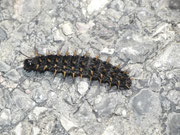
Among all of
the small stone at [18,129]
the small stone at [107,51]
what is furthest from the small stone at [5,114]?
the small stone at [107,51]

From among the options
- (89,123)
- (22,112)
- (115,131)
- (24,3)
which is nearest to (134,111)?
(115,131)

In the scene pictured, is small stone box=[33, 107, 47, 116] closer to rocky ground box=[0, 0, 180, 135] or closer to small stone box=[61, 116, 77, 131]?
rocky ground box=[0, 0, 180, 135]

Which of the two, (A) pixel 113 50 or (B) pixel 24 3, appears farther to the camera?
(B) pixel 24 3

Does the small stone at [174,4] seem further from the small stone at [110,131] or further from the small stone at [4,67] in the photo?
the small stone at [4,67]

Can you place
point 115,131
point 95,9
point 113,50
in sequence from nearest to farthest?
1. point 115,131
2. point 113,50
3. point 95,9

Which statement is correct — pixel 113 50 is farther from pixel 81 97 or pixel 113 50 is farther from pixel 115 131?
pixel 115 131

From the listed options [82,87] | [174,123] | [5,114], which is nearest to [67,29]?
[82,87]
